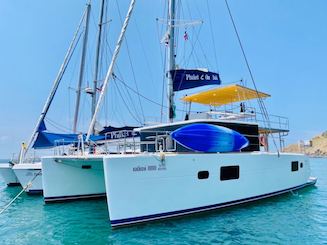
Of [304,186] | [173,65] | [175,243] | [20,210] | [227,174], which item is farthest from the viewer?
[304,186]

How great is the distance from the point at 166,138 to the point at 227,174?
→ 2461 millimetres

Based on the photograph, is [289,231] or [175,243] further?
[289,231]

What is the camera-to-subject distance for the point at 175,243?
702 centimetres

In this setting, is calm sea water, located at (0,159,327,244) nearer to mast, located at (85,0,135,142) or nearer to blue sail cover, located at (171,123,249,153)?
blue sail cover, located at (171,123,249,153)

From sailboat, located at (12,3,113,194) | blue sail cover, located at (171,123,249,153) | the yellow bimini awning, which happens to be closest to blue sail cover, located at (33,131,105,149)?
sailboat, located at (12,3,113,194)

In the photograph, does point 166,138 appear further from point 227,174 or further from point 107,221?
point 107,221

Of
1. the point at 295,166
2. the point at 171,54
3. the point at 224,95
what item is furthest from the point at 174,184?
the point at 295,166

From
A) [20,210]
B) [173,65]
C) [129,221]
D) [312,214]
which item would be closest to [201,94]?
[173,65]

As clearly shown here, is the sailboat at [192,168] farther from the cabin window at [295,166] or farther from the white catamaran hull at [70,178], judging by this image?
the white catamaran hull at [70,178]

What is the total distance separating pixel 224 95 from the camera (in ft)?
48.0

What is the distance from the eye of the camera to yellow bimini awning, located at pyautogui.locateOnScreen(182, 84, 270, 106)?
1378 centimetres

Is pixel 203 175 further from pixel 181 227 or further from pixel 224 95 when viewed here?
pixel 224 95

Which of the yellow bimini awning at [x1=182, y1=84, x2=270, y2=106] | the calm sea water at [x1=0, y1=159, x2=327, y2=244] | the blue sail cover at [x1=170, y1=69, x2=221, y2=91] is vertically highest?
the blue sail cover at [x1=170, y1=69, x2=221, y2=91]

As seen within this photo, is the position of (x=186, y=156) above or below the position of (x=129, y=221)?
above
